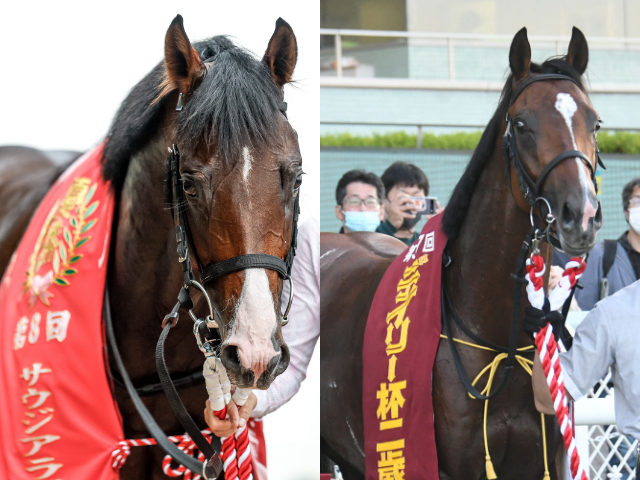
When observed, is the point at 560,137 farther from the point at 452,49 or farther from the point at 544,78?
the point at 452,49

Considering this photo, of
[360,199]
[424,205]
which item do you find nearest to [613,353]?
[424,205]

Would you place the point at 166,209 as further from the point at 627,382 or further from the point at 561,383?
the point at 627,382

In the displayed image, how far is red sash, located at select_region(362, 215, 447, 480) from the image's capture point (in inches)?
110

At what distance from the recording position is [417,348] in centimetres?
289

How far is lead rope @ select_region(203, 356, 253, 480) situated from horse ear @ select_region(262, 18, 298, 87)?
28.8 inches

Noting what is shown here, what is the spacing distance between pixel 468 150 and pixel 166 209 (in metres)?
8.55

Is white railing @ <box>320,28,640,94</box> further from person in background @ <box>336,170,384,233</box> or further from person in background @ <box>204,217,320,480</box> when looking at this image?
person in background @ <box>204,217,320,480</box>

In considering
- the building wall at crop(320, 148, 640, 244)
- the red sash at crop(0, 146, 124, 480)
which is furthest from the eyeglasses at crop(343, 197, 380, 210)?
the building wall at crop(320, 148, 640, 244)

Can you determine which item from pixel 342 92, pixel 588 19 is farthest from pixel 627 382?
pixel 588 19

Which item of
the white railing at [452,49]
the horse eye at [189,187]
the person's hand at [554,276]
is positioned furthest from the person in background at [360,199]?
the white railing at [452,49]

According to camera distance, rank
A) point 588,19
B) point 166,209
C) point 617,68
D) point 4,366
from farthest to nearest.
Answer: point 588,19 < point 617,68 < point 4,366 < point 166,209

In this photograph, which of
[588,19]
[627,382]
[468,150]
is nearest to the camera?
[627,382]

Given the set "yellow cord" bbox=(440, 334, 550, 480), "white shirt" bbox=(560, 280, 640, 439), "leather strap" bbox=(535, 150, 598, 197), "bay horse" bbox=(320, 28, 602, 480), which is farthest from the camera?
"yellow cord" bbox=(440, 334, 550, 480)

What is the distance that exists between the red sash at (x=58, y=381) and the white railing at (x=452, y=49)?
339 inches
